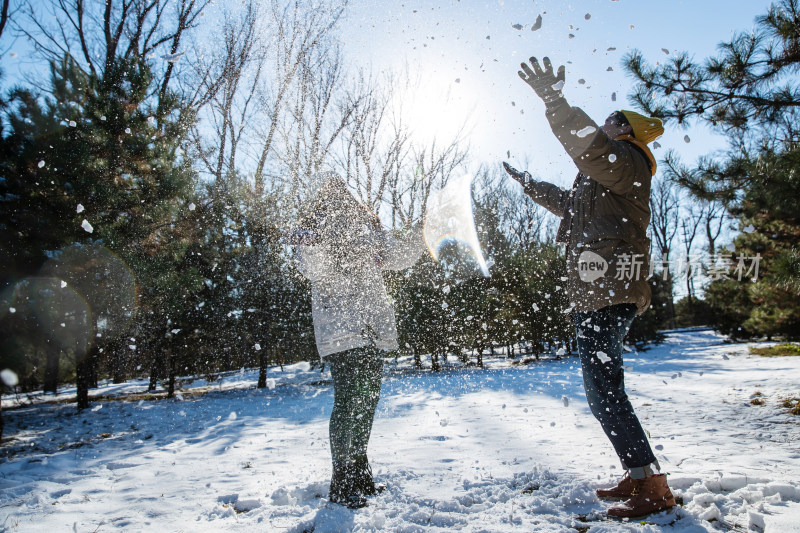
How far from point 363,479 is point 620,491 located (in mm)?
1161

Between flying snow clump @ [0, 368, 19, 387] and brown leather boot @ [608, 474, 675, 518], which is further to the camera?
flying snow clump @ [0, 368, 19, 387]

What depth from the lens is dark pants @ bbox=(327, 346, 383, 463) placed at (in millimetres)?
2039

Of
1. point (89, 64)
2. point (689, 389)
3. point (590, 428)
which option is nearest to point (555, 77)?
point (590, 428)

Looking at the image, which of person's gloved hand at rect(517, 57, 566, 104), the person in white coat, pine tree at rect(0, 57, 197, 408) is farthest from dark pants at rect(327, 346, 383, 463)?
pine tree at rect(0, 57, 197, 408)

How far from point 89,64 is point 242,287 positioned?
22.4ft

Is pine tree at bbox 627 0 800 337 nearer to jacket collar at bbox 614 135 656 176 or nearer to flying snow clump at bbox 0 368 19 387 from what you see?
jacket collar at bbox 614 135 656 176

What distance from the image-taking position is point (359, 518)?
1796 millimetres

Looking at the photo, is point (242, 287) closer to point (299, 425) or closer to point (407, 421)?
point (299, 425)

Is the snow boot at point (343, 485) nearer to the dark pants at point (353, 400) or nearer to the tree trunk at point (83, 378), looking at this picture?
the dark pants at point (353, 400)

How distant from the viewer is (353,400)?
2100mm

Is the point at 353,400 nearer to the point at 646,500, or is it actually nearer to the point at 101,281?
the point at 646,500

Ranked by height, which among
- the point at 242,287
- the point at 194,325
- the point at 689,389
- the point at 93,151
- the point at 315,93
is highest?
the point at 315,93

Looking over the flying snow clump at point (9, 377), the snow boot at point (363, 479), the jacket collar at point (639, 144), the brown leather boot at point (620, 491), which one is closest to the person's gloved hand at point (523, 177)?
the jacket collar at point (639, 144)

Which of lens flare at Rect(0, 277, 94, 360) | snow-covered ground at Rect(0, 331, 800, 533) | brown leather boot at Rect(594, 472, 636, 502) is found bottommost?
snow-covered ground at Rect(0, 331, 800, 533)
